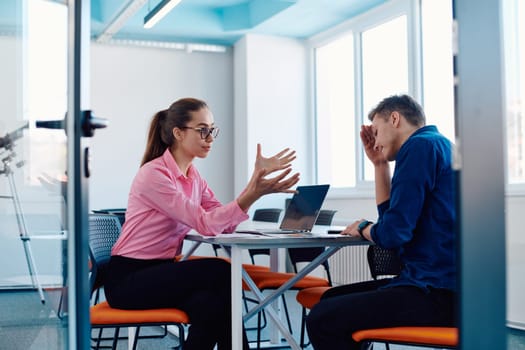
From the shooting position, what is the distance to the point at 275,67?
7.55m

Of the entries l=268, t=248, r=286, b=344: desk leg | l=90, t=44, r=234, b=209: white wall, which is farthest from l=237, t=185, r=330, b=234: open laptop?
l=90, t=44, r=234, b=209: white wall

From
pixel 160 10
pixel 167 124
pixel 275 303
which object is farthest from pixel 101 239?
pixel 160 10

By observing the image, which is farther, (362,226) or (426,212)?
(362,226)

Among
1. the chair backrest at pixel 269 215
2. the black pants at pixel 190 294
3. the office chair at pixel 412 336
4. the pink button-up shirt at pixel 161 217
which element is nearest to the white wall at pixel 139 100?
the chair backrest at pixel 269 215

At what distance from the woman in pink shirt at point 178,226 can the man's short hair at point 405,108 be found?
390 mm

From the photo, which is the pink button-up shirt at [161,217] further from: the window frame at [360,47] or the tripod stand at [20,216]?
the window frame at [360,47]

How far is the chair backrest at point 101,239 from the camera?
2871mm

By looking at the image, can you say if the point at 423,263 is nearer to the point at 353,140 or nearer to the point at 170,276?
the point at 170,276

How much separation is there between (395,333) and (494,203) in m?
0.95

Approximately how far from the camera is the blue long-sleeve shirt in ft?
Answer: 6.77

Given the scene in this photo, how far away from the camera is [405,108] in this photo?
2.33m

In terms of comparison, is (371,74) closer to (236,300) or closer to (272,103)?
(272,103)

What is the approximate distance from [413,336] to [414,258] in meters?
0.29

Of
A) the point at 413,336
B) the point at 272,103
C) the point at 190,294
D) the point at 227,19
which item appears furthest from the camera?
the point at 272,103
